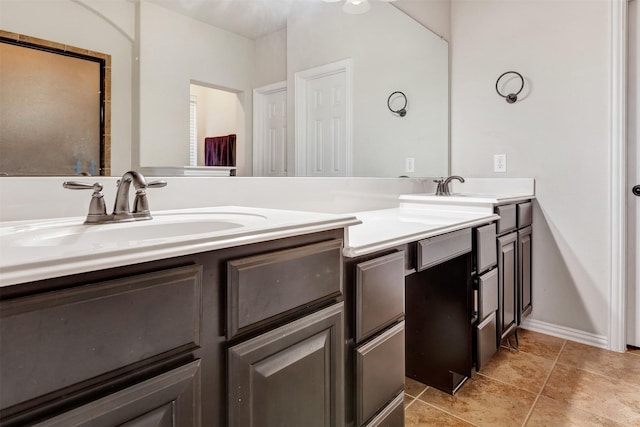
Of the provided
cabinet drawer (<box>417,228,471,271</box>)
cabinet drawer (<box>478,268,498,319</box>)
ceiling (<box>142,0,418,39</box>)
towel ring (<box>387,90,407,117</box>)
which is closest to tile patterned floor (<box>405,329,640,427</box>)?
cabinet drawer (<box>478,268,498,319</box>)

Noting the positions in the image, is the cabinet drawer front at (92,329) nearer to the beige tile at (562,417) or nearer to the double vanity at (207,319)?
the double vanity at (207,319)

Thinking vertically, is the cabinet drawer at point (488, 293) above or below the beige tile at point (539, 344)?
above

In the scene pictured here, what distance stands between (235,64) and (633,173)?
2246 millimetres

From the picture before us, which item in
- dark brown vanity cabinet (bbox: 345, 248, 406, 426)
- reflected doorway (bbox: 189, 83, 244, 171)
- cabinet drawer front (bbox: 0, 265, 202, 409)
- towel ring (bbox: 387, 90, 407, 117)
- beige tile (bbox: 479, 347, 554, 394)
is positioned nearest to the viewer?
cabinet drawer front (bbox: 0, 265, 202, 409)

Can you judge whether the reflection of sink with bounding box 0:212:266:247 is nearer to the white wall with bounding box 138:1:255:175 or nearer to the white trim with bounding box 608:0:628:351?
the white wall with bounding box 138:1:255:175

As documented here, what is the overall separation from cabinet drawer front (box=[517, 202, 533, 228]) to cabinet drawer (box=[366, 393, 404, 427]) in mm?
1426

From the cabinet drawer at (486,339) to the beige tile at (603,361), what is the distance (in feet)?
1.66

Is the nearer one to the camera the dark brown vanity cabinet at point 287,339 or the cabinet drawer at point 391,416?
the dark brown vanity cabinet at point 287,339

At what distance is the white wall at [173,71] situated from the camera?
1121 millimetres

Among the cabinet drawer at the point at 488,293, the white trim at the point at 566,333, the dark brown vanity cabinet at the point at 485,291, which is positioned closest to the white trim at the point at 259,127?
the dark brown vanity cabinet at the point at 485,291

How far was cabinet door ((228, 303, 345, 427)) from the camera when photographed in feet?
2.30

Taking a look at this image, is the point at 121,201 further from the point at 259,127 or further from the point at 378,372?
the point at 378,372

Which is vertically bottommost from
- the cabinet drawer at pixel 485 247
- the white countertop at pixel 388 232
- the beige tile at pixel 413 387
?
the beige tile at pixel 413 387

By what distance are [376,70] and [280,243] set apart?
1.57 m
